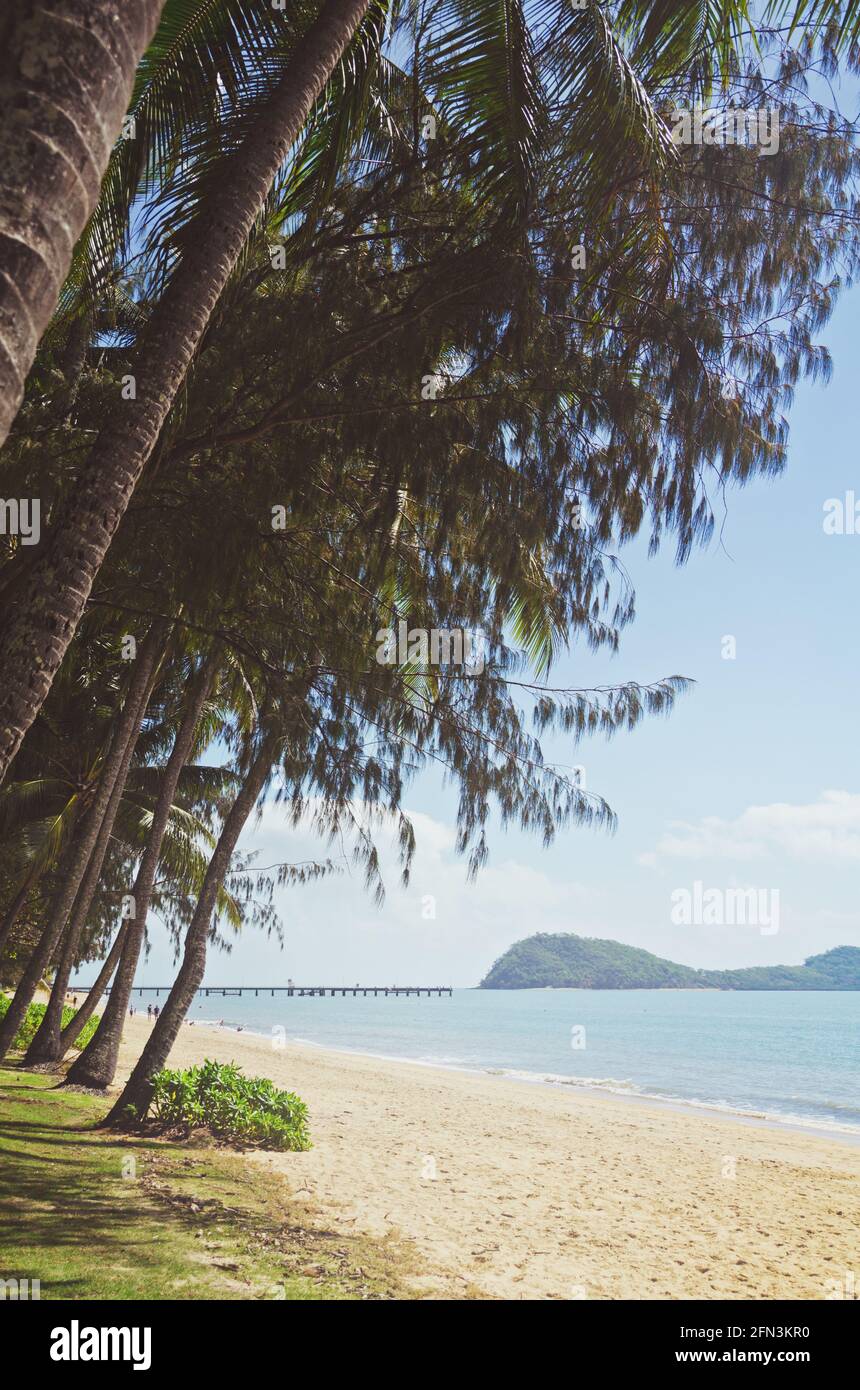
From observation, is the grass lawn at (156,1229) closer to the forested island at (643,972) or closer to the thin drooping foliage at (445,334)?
the thin drooping foliage at (445,334)

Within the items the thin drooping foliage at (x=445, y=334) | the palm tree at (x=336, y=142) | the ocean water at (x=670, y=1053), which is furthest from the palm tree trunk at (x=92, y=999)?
the ocean water at (x=670, y=1053)

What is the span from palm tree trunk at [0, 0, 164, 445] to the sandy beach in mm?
6313

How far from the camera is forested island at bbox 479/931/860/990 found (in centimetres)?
16675

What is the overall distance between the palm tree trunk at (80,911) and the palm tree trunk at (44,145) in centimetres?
994

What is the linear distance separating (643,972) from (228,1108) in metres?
170

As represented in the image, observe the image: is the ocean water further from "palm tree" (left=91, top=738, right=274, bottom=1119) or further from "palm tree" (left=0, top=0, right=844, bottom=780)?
"palm tree" (left=0, top=0, right=844, bottom=780)

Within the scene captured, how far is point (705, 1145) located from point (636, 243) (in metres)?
16.6

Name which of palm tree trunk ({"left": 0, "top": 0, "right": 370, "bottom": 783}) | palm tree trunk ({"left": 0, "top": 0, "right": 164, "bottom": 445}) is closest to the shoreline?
palm tree trunk ({"left": 0, "top": 0, "right": 370, "bottom": 783})

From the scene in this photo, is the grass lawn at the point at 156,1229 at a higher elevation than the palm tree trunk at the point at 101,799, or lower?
lower

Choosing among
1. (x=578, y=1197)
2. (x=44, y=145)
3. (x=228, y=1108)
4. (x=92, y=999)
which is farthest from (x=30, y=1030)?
(x=44, y=145)

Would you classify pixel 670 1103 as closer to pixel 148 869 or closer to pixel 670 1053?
pixel 148 869

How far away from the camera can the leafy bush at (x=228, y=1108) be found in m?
10.9
